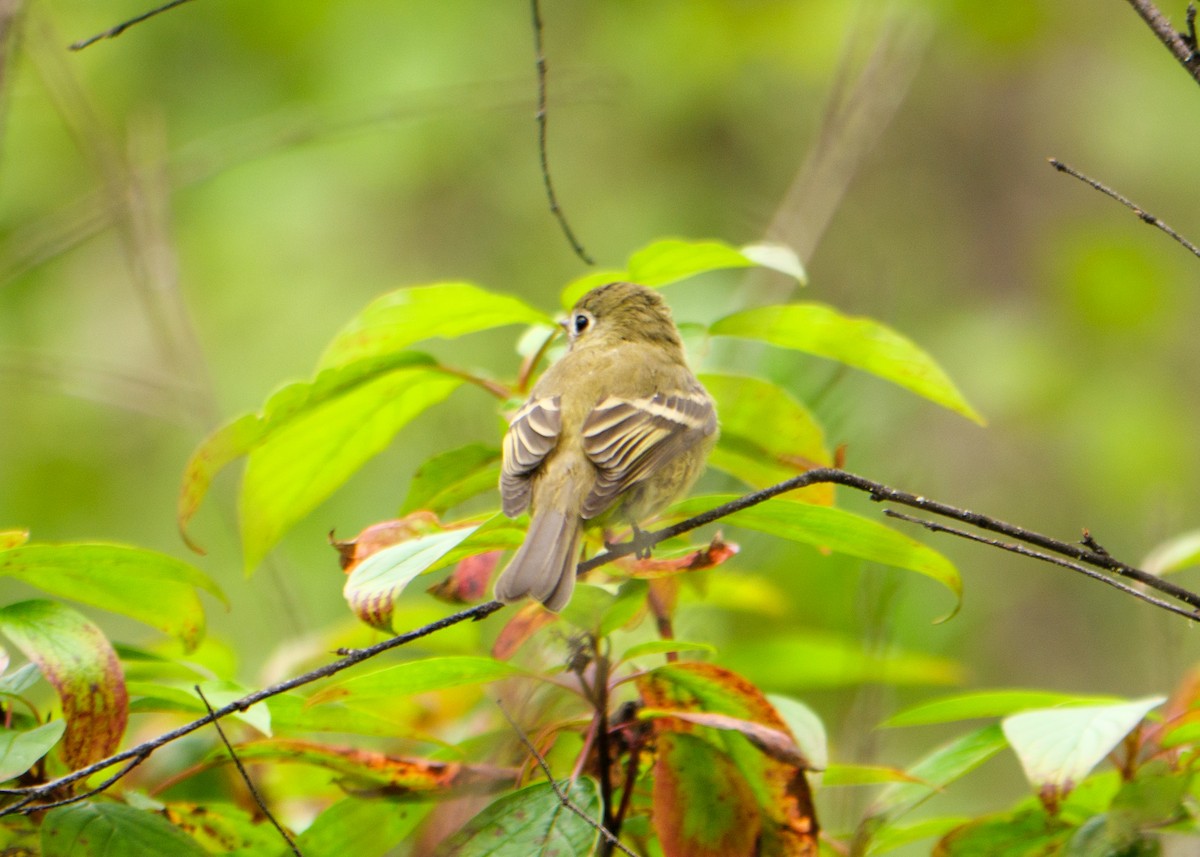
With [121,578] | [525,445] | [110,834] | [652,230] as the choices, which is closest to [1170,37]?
[525,445]

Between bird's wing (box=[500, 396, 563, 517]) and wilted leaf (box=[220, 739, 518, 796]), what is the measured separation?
616 millimetres

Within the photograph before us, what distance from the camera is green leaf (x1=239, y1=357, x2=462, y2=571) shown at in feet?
7.80

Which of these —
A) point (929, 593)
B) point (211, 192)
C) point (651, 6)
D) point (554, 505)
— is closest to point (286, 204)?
point (211, 192)

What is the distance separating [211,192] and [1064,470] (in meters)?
5.38

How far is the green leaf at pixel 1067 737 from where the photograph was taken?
179 centimetres

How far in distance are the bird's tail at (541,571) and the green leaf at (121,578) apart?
18.8 inches

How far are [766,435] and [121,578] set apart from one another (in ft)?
4.00

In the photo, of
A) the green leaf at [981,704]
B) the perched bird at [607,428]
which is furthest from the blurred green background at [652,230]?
the green leaf at [981,704]

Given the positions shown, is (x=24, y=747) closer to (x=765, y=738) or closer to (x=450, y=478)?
(x=450, y=478)

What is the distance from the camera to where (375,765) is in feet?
6.43

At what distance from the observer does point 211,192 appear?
7.20m

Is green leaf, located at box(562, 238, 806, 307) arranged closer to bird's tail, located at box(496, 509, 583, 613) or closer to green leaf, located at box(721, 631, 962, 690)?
bird's tail, located at box(496, 509, 583, 613)

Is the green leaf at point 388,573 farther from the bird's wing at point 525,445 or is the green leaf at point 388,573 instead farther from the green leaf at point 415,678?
the bird's wing at point 525,445

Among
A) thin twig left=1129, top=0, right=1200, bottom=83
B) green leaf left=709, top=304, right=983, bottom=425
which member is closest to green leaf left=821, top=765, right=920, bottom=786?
green leaf left=709, top=304, right=983, bottom=425
